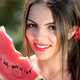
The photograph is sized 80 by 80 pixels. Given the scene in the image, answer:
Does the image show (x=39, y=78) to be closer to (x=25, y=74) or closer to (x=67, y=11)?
(x=25, y=74)

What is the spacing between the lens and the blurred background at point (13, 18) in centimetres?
206

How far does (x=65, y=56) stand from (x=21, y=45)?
0.21 m

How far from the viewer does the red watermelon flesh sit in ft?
6.81

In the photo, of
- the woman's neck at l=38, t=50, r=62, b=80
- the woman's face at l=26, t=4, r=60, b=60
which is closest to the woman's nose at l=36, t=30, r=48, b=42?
the woman's face at l=26, t=4, r=60, b=60

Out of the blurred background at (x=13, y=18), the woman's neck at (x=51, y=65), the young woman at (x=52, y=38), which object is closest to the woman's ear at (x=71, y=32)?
the young woman at (x=52, y=38)

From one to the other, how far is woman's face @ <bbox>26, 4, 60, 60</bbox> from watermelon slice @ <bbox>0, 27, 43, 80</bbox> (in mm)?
75

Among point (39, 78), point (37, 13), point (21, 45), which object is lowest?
point (39, 78)

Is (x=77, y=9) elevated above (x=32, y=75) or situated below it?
above

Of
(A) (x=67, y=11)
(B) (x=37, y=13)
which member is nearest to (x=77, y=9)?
(A) (x=67, y=11)

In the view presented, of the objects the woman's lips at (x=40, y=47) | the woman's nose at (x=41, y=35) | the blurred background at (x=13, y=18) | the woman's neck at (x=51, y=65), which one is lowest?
the woman's neck at (x=51, y=65)

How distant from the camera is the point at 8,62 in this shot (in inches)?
81.8

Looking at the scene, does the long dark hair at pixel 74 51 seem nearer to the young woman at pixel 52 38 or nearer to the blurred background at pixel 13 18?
the young woman at pixel 52 38

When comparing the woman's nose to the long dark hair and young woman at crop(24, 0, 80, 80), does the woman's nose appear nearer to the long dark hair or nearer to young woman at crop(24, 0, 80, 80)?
young woman at crop(24, 0, 80, 80)

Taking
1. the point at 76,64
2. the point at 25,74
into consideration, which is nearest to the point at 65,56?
the point at 76,64
